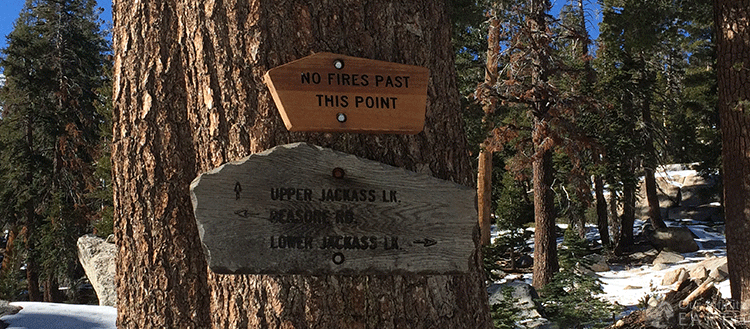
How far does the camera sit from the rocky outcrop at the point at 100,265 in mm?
13820

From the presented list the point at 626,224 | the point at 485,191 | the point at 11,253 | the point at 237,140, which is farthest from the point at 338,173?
the point at 11,253

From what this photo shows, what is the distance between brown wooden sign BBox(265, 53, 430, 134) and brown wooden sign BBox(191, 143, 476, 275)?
0.33 ft

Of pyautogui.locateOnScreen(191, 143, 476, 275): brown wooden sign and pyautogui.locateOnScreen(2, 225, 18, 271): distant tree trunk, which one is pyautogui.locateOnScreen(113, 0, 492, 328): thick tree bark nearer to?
pyautogui.locateOnScreen(191, 143, 476, 275): brown wooden sign

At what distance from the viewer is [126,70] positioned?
2.21 meters

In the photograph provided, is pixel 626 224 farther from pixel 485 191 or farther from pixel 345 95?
pixel 345 95

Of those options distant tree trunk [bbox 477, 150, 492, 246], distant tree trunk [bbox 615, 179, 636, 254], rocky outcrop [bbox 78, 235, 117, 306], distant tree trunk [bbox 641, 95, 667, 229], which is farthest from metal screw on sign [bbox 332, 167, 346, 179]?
distant tree trunk [bbox 615, 179, 636, 254]

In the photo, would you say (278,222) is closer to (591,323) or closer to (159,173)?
(159,173)

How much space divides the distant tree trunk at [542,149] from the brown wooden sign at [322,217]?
11.0 m

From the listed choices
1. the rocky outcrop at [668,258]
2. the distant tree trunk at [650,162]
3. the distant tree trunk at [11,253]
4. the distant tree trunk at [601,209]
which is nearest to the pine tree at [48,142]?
the distant tree trunk at [11,253]

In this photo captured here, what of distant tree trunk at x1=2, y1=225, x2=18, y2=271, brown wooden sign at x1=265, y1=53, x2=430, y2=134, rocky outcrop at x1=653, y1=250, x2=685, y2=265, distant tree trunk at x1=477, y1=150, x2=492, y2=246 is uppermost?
brown wooden sign at x1=265, y1=53, x2=430, y2=134

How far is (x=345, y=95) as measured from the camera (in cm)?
194

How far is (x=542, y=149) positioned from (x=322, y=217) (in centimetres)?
1161

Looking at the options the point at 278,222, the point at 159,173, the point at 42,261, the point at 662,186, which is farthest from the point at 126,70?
the point at 662,186

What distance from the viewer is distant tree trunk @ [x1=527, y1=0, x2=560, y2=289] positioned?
12867mm
